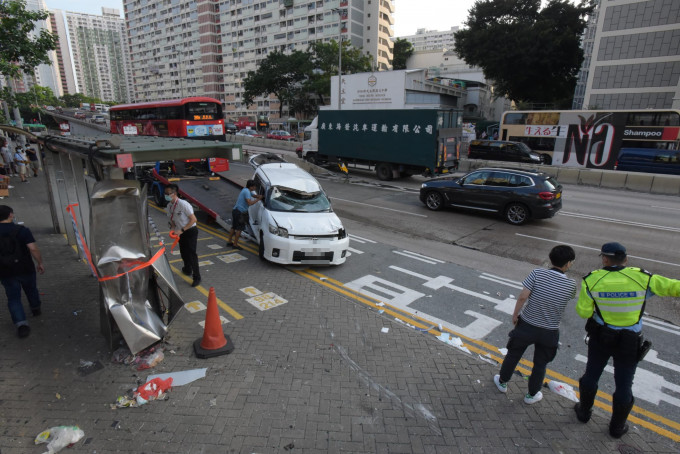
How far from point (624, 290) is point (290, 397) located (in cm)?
350

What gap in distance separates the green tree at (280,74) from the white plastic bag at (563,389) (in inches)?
2546

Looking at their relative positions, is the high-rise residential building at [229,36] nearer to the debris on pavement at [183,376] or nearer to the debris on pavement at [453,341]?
the debris on pavement at [453,341]

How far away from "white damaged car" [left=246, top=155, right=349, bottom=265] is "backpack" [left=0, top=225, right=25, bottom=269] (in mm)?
3987

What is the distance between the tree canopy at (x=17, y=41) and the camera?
1073cm

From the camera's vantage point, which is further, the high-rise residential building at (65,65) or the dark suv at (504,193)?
the high-rise residential building at (65,65)

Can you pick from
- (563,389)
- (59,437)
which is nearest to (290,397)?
(59,437)

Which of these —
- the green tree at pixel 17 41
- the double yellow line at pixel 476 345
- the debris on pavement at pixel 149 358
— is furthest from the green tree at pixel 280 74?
the debris on pavement at pixel 149 358

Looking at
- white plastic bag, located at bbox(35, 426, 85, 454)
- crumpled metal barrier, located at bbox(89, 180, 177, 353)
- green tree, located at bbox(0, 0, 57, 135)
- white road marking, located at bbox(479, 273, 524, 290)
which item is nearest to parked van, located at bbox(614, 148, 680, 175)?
white road marking, located at bbox(479, 273, 524, 290)

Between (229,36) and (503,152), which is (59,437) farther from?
(229,36)

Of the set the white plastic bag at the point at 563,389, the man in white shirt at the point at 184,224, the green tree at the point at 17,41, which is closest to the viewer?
the white plastic bag at the point at 563,389

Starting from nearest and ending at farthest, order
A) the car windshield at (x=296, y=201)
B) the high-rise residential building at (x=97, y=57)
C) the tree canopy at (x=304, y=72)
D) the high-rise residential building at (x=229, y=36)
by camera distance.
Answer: the car windshield at (x=296, y=201) → the tree canopy at (x=304, y=72) → the high-rise residential building at (x=229, y=36) → the high-rise residential building at (x=97, y=57)

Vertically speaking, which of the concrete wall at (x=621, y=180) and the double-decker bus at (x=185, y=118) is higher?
the double-decker bus at (x=185, y=118)

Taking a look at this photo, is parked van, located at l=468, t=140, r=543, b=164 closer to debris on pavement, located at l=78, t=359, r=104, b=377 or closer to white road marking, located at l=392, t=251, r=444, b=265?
white road marking, located at l=392, t=251, r=444, b=265

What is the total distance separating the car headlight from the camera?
302 inches
